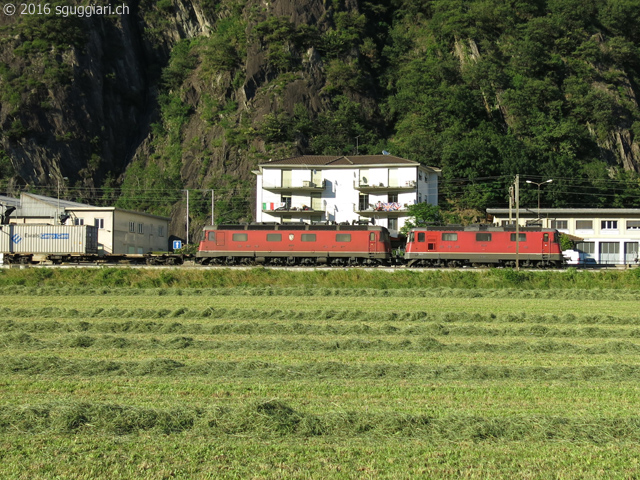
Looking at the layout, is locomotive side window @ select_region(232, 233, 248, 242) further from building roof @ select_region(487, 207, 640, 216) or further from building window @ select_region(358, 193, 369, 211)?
building roof @ select_region(487, 207, 640, 216)

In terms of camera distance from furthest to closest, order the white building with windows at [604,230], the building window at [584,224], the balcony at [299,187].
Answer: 1. the balcony at [299,187]
2. the building window at [584,224]
3. the white building with windows at [604,230]

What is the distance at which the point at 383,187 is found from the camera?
6888cm

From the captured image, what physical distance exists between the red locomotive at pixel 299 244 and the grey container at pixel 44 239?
1077 cm

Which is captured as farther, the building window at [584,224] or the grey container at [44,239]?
the building window at [584,224]

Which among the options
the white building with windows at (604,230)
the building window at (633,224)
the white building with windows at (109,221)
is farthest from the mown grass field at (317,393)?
the building window at (633,224)

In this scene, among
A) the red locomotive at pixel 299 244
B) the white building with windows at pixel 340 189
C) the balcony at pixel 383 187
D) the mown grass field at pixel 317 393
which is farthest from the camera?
the white building with windows at pixel 340 189

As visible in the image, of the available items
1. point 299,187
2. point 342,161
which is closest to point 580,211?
point 342,161

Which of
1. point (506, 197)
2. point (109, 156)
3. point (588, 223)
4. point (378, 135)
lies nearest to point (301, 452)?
point (588, 223)

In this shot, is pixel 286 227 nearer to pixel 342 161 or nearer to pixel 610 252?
pixel 342 161

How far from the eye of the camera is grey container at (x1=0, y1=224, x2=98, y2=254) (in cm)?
5272

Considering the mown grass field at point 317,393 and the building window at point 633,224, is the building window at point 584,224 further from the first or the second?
the mown grass field at point 317,393

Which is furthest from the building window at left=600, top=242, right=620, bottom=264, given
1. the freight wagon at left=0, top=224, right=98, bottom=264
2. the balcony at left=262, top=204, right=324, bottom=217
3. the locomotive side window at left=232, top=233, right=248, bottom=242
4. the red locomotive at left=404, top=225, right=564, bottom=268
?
the freight wagon at left=0, top=224, right=98, bottom=264

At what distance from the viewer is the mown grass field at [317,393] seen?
8289 millimetres

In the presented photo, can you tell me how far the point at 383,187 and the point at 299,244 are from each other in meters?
21.7
